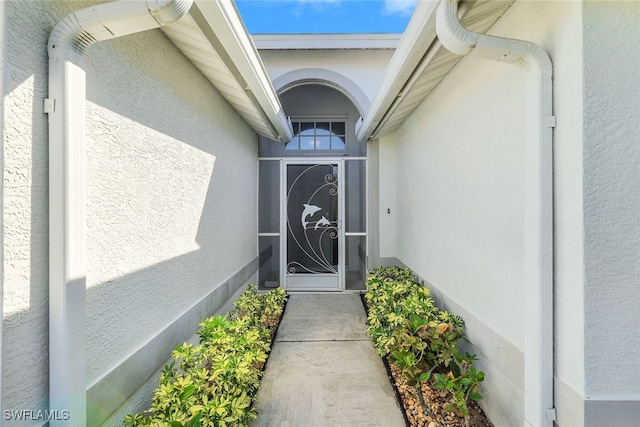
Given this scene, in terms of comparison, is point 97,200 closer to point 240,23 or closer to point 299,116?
point 240,23

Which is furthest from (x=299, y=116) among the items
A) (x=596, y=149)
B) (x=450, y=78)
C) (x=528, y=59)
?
(x=596, y=149)

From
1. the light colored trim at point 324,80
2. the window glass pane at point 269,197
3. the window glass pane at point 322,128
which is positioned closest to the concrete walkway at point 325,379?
the window glass pane at point 269,197

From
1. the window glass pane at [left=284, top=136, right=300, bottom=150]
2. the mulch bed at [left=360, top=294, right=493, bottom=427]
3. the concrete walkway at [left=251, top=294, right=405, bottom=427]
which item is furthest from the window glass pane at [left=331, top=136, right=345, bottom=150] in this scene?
the mulch bed at [left=360, top=294, right=493, bottom=427]

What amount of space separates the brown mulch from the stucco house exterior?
169mm

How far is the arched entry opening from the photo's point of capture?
23.3ft

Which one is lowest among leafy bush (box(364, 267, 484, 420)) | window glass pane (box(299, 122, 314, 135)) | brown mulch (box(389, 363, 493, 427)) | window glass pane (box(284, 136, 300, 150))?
brown mulch (box(389, 363, 493, 427))

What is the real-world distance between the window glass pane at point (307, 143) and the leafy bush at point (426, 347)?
15.1ft

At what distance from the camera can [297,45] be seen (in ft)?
21.2

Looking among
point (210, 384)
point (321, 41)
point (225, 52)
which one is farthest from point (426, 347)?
point (321, 41)

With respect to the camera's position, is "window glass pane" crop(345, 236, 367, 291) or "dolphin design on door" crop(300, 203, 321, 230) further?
"window glass pane" crop(345, 236, 367, 291)

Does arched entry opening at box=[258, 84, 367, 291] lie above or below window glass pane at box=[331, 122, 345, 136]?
below

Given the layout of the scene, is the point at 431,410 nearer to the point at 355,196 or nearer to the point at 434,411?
the point at 434,411

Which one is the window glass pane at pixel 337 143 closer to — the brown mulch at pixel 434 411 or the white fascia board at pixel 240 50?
the white fascia board at pixel 240 50

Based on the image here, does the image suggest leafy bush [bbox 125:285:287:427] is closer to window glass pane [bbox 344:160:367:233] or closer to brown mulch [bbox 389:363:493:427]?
brown mulch [bbox 389:363:493:427]
